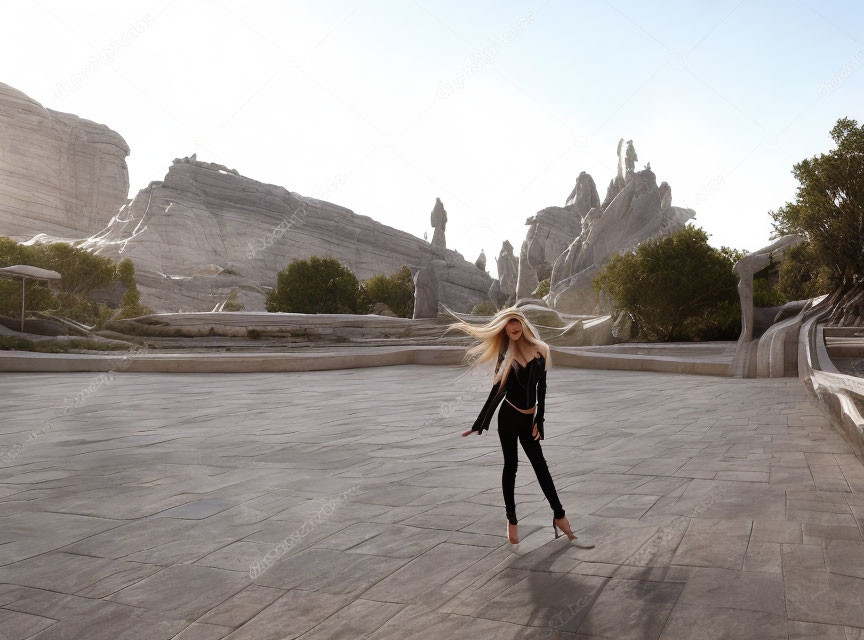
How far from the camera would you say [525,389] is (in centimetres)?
342

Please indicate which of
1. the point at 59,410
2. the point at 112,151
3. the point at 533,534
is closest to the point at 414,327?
the point at 59,410

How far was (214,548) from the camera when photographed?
138 inches

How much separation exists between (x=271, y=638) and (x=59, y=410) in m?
7.42

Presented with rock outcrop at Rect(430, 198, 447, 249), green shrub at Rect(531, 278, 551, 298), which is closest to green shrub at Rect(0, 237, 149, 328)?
green shrub at Rect(531, 278, 551, 298)

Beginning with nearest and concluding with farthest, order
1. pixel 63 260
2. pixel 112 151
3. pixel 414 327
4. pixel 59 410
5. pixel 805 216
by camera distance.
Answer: pixel 59 410, pixel 805 216, pixel 414 327, pixel 63 260, pixel 112 151

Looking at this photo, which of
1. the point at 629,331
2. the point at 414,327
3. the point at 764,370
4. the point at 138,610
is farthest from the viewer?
the point at 414,327

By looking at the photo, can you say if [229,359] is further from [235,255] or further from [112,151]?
[112,151]

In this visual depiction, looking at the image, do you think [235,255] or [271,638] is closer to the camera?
[271,638]

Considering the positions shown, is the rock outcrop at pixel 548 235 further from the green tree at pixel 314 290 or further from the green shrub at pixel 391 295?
the green tree at pixel 314 290

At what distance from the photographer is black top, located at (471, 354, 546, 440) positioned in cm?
342

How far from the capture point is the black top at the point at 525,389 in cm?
342

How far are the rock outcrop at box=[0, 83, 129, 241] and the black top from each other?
10091 centimetres

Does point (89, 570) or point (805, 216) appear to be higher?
point (805, 216)

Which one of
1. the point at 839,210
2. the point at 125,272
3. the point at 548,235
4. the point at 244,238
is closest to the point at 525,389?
the point at 839,210
